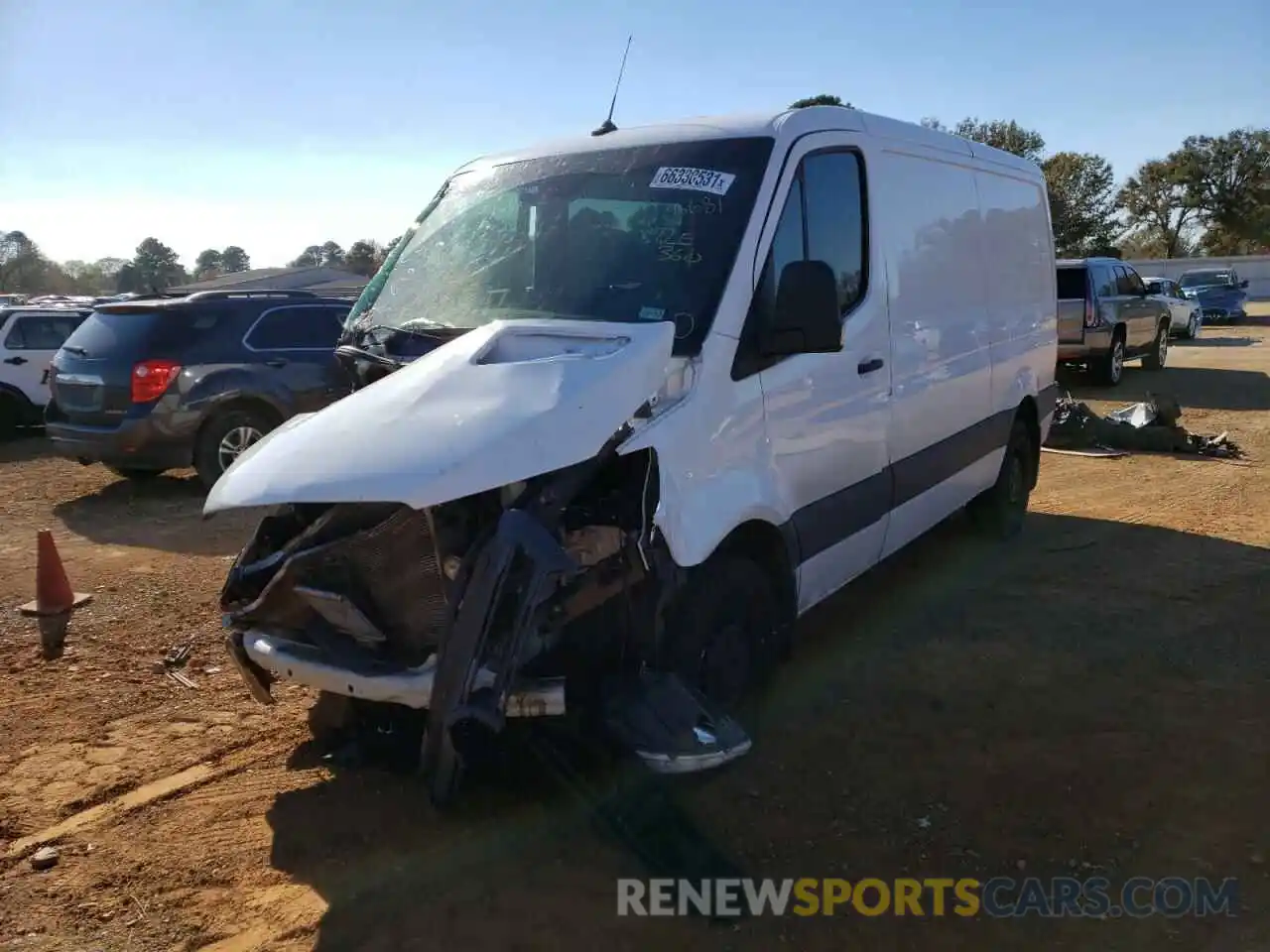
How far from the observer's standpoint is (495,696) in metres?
2.96

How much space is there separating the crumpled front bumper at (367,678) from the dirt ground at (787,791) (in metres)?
0.59

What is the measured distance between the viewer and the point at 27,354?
13.0 m

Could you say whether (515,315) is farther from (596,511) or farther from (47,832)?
(47,832)

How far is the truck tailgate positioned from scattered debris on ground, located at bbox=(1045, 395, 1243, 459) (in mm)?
4497

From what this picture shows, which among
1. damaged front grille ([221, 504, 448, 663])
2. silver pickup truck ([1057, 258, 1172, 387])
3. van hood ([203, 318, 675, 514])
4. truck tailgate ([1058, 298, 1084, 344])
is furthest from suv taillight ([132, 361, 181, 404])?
truck tailgate ([1058, 298, 1084, 344])

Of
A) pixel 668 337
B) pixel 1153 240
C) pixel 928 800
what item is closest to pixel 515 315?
pixel 668 337

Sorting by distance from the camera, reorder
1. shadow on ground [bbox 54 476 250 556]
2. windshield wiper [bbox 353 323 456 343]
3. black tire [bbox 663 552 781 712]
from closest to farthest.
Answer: black tire [bbox 663 552 781 712] → windshield wiper [bbox 353 323 456 343] → shadow on ground [bbox 54 476 250 556]

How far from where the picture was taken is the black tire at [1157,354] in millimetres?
17734

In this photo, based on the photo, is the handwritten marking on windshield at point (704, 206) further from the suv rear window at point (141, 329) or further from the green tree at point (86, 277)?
the green tree at point (86, 277)

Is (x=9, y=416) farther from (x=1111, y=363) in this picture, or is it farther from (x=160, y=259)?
(x=160, y=259)

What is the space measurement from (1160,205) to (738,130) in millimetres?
65308

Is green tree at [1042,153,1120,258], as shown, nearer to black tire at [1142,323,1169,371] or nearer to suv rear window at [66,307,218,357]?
black tire at [1142,323,1169,371]

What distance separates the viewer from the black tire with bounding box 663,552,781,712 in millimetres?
3600

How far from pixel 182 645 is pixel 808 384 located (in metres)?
3.61
